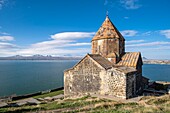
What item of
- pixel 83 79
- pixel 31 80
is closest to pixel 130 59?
pixel 83 79

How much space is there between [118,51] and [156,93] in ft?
22.5

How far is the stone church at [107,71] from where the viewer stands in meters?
16.0

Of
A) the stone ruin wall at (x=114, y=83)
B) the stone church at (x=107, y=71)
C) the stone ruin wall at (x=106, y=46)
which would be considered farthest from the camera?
the stone ruin wall at (x=106, y=46)

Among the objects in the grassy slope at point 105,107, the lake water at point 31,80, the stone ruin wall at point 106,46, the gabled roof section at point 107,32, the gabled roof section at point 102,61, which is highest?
the gabled roof section at point 107,32

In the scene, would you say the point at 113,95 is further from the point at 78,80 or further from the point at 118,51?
the point at 118,51

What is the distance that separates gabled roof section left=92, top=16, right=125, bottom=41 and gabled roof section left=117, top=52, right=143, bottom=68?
261 centimetres

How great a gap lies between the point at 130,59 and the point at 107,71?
4.13 metres

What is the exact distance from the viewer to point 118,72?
15922 mm

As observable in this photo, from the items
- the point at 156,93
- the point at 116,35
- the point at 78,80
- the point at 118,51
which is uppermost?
the point at 116,35

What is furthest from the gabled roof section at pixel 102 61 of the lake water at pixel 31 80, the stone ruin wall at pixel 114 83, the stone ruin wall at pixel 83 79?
the lake water at pixel 31 80

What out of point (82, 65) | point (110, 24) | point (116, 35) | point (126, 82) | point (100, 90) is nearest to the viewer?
point (126, 82)

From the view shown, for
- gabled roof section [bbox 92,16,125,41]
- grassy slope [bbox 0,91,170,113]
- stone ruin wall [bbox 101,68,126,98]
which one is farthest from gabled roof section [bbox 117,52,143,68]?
grassy slope [bbox 0,91,170,113]

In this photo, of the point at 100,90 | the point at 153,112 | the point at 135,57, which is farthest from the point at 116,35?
the point at 153,112

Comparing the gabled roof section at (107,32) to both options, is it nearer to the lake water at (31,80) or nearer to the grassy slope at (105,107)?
the grassy slope at (105,107)
